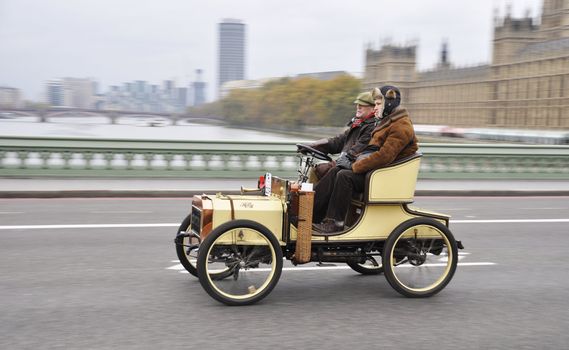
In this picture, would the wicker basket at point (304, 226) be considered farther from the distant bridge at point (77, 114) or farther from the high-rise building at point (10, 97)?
the high-rise building at point (10, 97)

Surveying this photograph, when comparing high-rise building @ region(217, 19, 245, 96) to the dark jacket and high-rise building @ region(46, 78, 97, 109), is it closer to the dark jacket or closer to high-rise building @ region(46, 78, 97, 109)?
high-rise building @ region(46, 78, 97, 109)

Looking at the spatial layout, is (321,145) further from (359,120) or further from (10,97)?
(10,97)

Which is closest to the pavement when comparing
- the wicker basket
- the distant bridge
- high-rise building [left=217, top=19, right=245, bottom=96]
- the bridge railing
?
the bridge railing

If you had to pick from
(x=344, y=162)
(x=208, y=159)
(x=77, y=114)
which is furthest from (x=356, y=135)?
(x=77, y=114)

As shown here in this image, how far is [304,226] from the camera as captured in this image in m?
5.20

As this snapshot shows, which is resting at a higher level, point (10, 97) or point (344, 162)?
point (10, 97)

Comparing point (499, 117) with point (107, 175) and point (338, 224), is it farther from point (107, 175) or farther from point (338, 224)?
point (338, 224)

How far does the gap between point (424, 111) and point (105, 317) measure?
110m

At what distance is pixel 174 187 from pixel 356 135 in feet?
27.9

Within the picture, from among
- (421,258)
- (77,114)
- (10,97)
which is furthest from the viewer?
(77,114)

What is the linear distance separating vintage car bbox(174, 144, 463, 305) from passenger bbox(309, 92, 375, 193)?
9.0 inches

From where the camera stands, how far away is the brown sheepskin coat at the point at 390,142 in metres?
5.38

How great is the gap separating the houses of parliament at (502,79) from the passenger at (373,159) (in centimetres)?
A: 8213

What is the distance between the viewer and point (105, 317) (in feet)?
15.6
